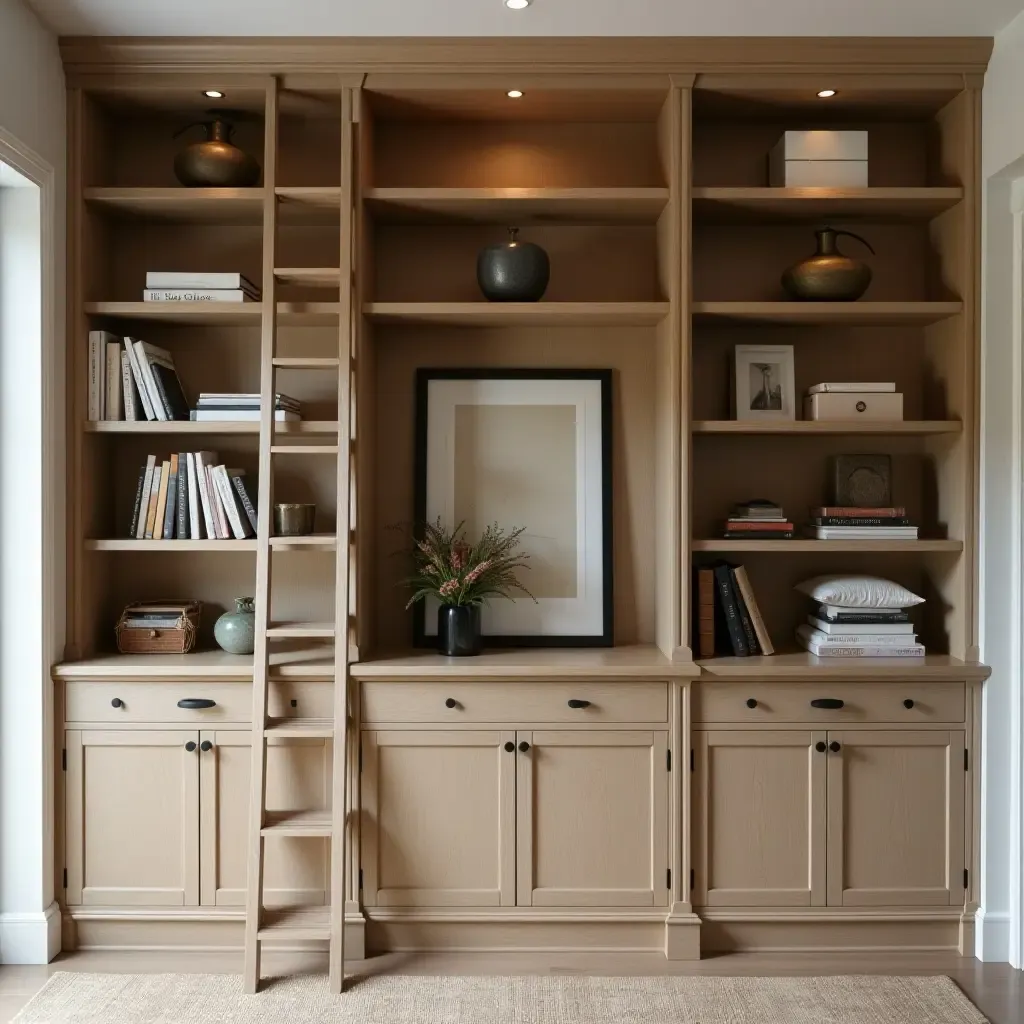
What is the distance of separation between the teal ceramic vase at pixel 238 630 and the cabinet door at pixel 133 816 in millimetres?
294

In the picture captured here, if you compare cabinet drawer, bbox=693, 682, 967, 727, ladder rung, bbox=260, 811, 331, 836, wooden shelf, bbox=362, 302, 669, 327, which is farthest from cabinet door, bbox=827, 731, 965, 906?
ladder rung, bbox=260, 811, 331, 836

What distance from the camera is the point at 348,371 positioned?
2.99 metres

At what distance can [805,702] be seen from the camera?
119 inches

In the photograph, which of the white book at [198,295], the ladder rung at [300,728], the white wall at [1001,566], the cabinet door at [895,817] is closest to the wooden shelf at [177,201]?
the white book at [198,295]

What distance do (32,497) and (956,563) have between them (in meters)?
2.83

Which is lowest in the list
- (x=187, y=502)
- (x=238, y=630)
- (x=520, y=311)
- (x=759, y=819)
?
(x=759, y=819)

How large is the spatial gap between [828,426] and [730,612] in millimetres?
654

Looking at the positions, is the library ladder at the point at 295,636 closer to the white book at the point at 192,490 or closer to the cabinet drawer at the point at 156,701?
the cabinet drawer at the point at 156,701

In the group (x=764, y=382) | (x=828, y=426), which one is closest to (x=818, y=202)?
(x=764, y=382)

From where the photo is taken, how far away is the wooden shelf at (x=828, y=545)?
305 centimetres

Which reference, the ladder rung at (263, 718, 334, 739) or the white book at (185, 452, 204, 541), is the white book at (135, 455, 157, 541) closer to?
the white book at (185, 452, 204, 541)

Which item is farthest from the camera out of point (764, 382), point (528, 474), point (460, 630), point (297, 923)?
point (528, 474)

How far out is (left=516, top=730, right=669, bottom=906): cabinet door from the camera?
3023 millimetres

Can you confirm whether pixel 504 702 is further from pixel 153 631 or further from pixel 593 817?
pixel 153 631
